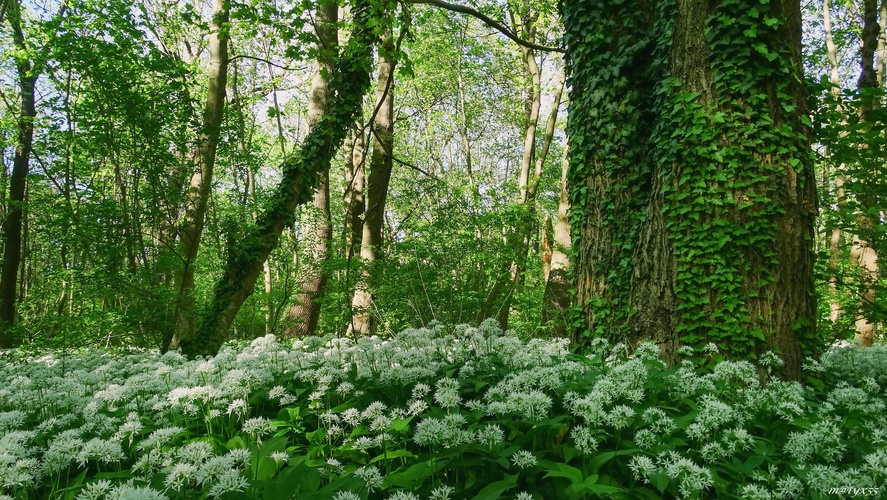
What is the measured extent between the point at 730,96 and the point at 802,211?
3.33ft

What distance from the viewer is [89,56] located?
6809mm

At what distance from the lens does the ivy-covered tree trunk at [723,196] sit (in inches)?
143

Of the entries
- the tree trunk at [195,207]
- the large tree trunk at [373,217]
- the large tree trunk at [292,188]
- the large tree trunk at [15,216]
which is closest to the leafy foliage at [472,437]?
the large tree trunk at [292,188]

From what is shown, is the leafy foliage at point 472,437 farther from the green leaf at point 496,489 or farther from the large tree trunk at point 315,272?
the large tree trunk at point 315,272

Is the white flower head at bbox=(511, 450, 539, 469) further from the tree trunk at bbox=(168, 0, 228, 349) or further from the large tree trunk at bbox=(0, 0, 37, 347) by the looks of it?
the large tree trunk at bbox=(0, 0, 37, 347)

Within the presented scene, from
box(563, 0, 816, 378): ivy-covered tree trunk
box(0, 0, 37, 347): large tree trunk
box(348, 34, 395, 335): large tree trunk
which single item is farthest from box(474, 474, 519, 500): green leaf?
box(0, 0, 37, 347): large tree trunk

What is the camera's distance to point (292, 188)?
7223mm

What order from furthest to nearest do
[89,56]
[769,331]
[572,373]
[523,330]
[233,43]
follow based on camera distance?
[233,43] < [523,330] < [89,56] < [769,331] < [572,373]

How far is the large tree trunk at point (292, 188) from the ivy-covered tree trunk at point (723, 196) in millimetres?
3960

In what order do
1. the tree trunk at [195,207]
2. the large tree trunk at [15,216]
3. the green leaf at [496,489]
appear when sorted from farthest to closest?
the large tree trunk at [15,216]
the tree trunk at [195,207]
the green leaf at [496,489]

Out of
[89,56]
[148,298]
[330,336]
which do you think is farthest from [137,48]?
[330,336]

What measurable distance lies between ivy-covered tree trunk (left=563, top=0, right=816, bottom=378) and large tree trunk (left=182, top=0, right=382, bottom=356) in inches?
156

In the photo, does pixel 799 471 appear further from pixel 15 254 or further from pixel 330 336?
pixel 15 254

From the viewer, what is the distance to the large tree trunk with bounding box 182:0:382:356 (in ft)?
22.0
